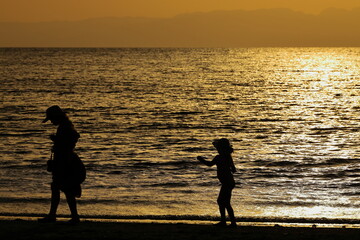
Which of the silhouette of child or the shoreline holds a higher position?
the silhouette of child

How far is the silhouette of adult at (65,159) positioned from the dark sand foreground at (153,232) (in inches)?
22.9

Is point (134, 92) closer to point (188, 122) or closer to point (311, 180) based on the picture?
point (188, 122)

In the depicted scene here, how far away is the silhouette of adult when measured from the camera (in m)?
9.84

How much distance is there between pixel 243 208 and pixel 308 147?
13.7 metres

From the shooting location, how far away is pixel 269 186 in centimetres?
1706

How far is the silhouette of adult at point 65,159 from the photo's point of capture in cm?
984

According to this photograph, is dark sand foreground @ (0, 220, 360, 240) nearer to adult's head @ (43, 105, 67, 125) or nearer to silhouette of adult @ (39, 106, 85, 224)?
silhouette of adult @ (39, 106, 85, 224)

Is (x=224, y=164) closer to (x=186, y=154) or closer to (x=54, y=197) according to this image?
(x=54, y=197)

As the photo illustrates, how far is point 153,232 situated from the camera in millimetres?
9734

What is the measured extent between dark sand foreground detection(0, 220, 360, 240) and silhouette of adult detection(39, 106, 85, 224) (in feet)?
1.91

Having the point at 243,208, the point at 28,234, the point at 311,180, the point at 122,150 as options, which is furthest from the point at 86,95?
the point at 28,234

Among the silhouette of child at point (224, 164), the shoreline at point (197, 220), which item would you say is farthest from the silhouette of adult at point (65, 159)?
the silhouette of child at point (224, 164)

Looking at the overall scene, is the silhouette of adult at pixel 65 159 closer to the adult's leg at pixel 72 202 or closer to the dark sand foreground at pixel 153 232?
the adult's leg at pixel 72 202

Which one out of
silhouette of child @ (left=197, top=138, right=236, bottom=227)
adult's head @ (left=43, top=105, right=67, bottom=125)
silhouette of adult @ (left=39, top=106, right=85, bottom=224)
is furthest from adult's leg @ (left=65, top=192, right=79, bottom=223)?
silhouette of child @ (left=197, top=138, right=236, bottom=227)
